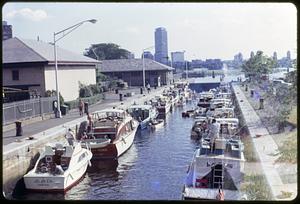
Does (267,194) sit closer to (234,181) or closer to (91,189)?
(234,181)

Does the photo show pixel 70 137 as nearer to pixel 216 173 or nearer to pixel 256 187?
pixel 216 173

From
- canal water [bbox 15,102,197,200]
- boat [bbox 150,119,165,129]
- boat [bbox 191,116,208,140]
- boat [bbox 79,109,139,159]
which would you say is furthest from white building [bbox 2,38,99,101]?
boat [bbox 191,116,208,140]

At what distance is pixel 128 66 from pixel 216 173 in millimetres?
21527

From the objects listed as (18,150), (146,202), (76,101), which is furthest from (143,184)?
(76,101)

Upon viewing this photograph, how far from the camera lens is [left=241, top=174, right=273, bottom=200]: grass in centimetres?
543

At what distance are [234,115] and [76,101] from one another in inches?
234

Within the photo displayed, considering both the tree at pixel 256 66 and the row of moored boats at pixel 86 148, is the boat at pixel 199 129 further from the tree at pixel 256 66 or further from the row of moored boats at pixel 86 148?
the tree at pixel 256 66

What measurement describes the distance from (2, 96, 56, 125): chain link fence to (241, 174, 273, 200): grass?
7.08 meters

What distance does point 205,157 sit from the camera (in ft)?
26.4

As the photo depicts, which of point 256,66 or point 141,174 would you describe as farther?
point 256,66

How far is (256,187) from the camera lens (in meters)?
6.33

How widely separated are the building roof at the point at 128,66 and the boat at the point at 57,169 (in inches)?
718

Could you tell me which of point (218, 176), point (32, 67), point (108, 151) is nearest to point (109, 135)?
point (108, 151)

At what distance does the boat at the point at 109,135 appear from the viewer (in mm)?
12234
